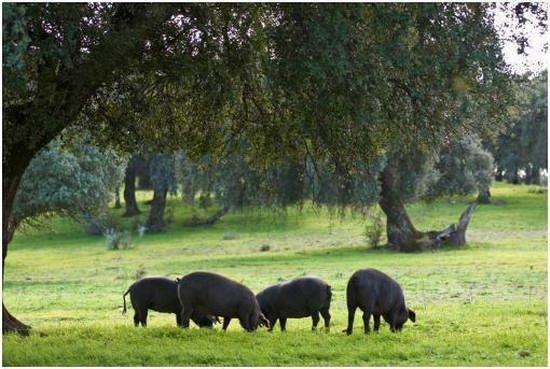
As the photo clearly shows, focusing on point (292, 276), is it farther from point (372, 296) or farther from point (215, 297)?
point (372, 296)

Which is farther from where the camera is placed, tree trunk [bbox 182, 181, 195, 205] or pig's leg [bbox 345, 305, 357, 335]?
tree trunk [bbox 182, 181, 195, 205]

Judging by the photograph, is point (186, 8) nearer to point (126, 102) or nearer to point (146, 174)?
point (126, 102)

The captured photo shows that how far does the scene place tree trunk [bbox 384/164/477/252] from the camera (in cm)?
4450

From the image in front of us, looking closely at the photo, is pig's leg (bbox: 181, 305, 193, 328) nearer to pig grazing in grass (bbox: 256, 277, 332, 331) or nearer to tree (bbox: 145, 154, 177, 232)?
pig grazing in grass (bbox: 256, 277, 332, 331)

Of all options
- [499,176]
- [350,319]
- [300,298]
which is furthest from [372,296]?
[499,176]

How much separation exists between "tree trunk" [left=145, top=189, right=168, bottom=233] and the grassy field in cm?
132

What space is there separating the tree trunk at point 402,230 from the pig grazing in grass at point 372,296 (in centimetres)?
3016

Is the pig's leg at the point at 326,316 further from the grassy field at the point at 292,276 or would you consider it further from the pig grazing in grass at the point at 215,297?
the pig grazing in grass at the point at 215,297

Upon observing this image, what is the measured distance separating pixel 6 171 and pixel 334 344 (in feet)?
18.3

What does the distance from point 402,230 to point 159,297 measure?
30623 mm

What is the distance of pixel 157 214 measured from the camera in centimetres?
6169

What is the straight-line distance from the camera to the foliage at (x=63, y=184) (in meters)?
31.7

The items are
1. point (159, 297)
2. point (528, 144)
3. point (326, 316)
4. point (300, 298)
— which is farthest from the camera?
point (528, 144)

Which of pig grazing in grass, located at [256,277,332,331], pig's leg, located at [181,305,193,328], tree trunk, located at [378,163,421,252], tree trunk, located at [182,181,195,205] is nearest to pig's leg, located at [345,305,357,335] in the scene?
pig grazing in grass, located at [256,277,332,331]
